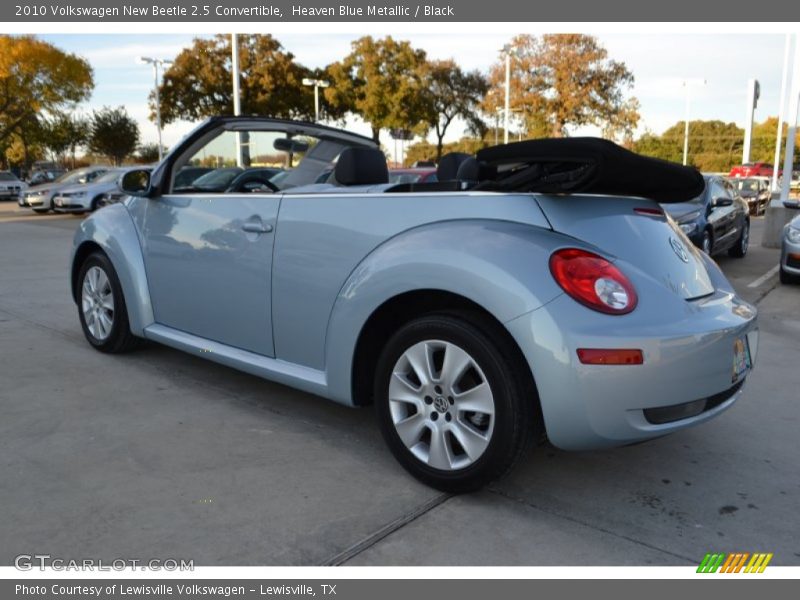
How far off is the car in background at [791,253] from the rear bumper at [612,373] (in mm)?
6594

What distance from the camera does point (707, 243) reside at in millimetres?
9336

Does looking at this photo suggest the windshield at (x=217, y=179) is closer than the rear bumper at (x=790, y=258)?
Yes

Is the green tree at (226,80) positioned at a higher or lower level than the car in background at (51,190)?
higher

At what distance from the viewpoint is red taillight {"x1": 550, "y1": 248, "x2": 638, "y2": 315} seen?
2512mm

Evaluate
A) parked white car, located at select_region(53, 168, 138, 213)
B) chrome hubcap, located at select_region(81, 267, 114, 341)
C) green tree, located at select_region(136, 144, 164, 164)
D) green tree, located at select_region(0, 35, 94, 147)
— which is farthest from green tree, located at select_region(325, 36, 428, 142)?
chrome hubcap, located at select_region(81, 267, 114, 341)

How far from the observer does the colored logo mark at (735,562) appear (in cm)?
239

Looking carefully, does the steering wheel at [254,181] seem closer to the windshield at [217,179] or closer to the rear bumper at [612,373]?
the windshield at [217,179]

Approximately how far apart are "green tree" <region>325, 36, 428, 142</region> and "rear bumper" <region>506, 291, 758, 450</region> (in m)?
39.4

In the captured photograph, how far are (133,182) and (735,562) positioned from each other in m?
4.03

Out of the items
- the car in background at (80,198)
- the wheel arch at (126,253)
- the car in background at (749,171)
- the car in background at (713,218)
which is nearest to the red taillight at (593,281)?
the wheel arch at (126,253)

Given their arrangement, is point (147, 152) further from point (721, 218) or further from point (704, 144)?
point (721, 218)

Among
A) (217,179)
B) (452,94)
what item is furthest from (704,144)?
(217,179)
